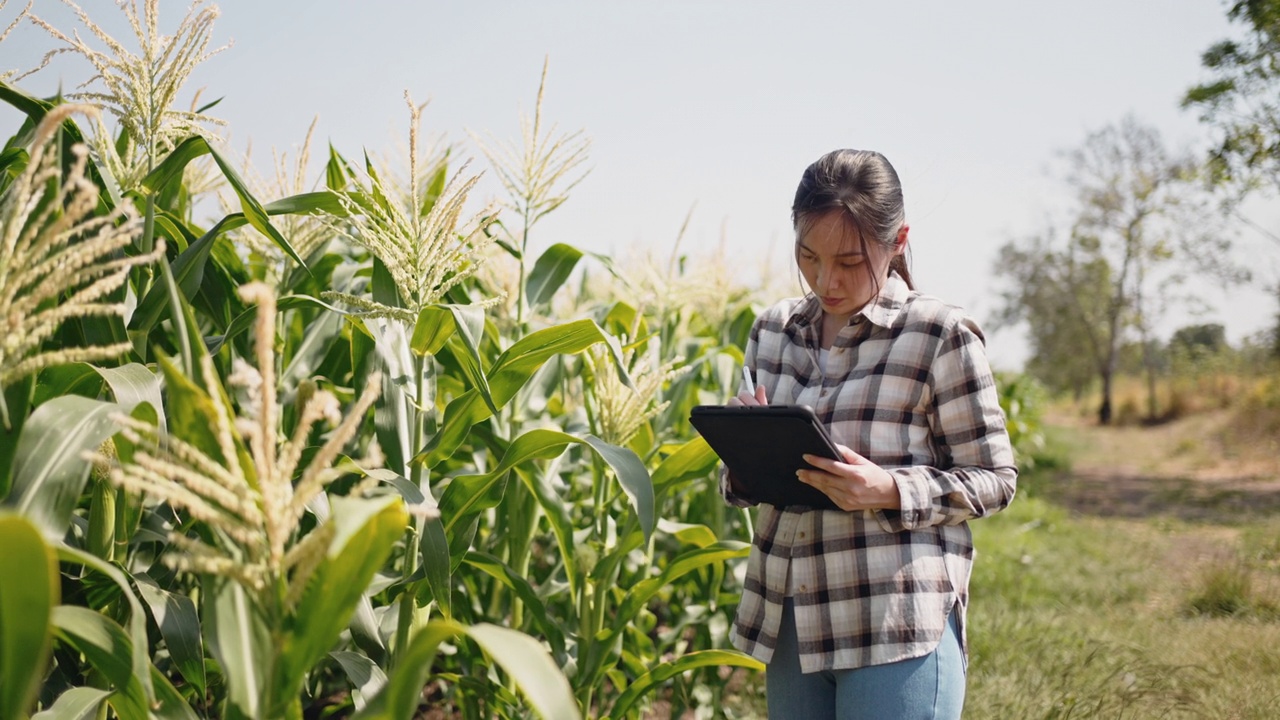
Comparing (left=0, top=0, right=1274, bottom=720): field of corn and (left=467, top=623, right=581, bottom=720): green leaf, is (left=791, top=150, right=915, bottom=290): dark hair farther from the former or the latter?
(left=467, top=623, right=581, bottom=720): green leaf

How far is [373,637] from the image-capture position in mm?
1836

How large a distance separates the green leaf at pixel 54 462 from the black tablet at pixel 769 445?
3.14 ft

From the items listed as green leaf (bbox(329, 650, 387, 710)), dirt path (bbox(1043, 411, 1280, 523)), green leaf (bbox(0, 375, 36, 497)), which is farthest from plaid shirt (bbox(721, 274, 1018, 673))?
dirt path (bbox(1043, 411, 1280, 523))

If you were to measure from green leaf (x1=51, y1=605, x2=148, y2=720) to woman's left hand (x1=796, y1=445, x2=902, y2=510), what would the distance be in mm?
1091

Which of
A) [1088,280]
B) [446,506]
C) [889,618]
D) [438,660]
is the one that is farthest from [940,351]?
[1088,280]

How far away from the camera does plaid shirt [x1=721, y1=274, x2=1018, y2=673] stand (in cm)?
165

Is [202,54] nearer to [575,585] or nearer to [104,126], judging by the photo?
[104,126]

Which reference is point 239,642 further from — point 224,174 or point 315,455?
point 224,174

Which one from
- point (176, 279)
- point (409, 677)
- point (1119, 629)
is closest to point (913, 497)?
point (409, 677)

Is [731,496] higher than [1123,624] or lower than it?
higher

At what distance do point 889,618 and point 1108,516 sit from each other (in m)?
7.89

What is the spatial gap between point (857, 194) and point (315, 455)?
1.13 meters

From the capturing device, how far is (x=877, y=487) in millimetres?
1609

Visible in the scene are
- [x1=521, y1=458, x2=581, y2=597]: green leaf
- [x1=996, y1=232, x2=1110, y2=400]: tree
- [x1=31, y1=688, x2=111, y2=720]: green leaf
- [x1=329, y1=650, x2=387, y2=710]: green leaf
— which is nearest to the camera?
[x1=31, y1=688, x2=111, y2=720]: green leaf
